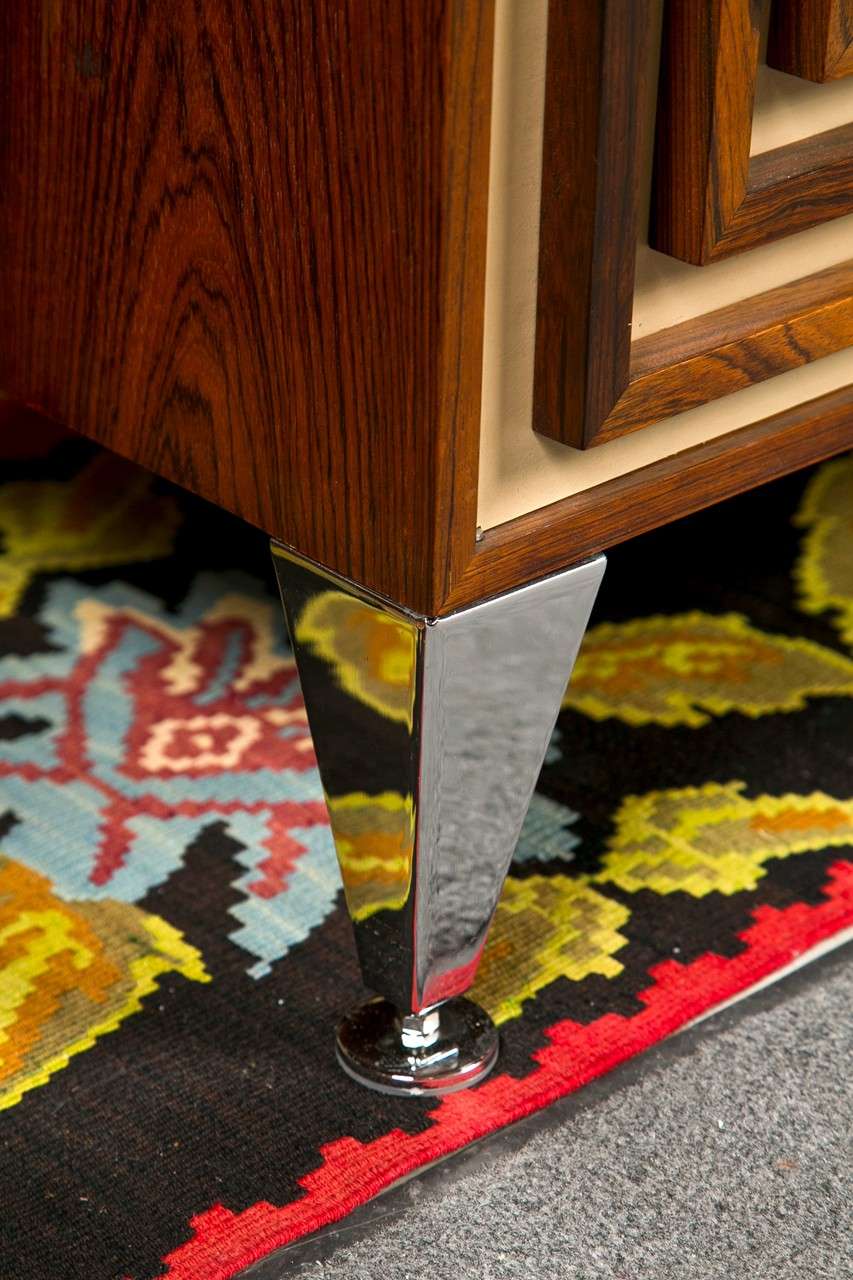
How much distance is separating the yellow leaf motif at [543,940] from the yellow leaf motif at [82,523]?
15.4 inches

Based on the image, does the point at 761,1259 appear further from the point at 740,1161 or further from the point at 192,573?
the point at 192,573

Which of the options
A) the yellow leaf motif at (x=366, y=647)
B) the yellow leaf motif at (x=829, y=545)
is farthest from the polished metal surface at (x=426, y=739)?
the yellow leaf motif at (x=829, y=545)

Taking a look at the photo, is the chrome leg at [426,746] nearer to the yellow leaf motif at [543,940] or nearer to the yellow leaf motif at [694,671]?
the yellow leaf motif at [543,940]

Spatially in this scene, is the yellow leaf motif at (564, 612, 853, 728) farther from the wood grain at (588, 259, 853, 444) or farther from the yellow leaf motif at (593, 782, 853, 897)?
the wood grain at (588, 259, 853, 444)

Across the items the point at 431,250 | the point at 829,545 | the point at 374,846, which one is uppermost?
the point at 431,250

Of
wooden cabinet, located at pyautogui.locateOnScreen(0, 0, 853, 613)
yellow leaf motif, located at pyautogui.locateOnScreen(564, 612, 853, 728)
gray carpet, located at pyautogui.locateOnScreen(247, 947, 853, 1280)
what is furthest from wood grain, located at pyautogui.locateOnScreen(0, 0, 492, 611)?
yellow leaf motif, located at pyautogui.locateOnScreen(564, 612, 853, 728)

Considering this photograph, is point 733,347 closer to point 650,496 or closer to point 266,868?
point 650,496

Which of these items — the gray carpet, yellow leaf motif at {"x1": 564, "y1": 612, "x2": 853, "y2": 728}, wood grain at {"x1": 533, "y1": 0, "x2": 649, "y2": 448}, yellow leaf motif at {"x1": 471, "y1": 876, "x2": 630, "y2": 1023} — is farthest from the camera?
yellow leaf motif at {"x1": 564, "y1": 612, "x2": 853, "y2": 728}

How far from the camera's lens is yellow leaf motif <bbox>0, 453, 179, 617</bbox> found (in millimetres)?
1033

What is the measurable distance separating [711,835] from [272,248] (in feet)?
1.28

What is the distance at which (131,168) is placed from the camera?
1.94 ft

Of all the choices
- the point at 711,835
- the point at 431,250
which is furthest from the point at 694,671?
the point at 431,250

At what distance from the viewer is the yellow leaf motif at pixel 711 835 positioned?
77 cm

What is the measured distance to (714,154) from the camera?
52cm
